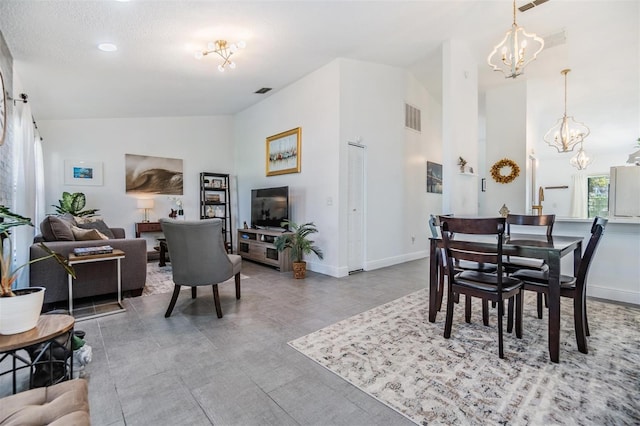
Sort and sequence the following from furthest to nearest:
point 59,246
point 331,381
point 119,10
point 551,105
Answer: point 551,105, point 59,246, point 119,10, point 331,381

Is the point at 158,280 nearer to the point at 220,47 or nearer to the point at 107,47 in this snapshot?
the point at 107,47

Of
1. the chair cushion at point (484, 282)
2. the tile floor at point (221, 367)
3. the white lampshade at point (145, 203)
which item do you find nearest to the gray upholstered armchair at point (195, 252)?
the tile floor at point (221, 367)

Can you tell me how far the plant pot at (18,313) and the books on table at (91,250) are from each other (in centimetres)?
164

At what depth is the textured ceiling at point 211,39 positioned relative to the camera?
9.07ft

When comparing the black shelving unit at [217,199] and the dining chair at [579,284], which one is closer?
the dining chair at [579,284]

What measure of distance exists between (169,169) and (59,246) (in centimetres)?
364

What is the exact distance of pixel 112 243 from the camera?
3.32 m

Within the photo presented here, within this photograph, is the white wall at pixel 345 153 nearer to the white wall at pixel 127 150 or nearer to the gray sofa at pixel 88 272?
the white wall at pixel 127 150

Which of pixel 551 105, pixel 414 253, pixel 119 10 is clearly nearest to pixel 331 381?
pixel 119 10

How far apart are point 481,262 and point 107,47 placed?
4181 mm

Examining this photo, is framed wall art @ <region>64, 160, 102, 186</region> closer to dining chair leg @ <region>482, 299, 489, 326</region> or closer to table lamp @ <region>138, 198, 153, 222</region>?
table lamp @ <region>138, 198, 153, 222</region>

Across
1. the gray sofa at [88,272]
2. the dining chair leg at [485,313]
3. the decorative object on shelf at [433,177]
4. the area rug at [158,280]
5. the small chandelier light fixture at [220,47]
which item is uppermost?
the small chandelier light fixture at [220,47]

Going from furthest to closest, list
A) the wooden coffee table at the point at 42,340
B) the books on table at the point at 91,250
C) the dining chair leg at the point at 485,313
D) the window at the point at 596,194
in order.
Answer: the window at the point at 596,194, the books on table at the point at 91,250, the dining chair leg at the point at 485,313, the wooden coffee table at the point at 42,340

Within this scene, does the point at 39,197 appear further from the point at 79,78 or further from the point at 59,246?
the point at 59,246
